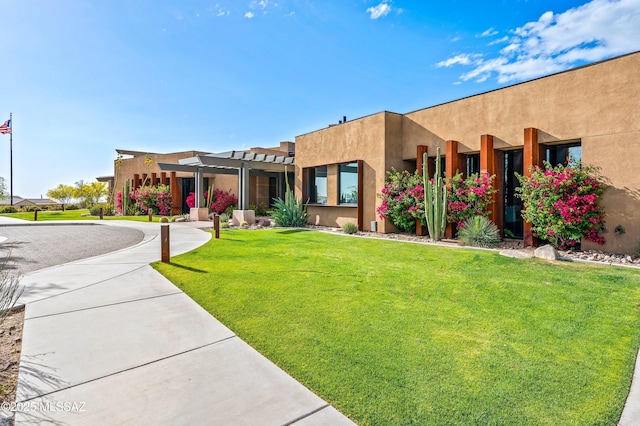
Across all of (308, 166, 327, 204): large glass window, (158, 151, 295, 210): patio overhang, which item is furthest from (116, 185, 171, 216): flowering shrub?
(308, 166, 327, 204): large glass window

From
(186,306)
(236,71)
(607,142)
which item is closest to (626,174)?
(607,142)

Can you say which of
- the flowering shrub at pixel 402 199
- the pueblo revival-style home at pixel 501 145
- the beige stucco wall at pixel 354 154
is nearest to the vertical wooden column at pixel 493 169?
the pueblo revival-style home at pixel 501 145

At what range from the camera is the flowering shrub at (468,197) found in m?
10.0

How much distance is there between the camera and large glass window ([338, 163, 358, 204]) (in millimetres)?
→ 14688

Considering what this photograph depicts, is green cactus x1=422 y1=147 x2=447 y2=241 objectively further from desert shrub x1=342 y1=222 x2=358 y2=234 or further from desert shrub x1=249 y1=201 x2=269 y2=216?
desert shrub x1=249 y1=201 x2=269 y2=216

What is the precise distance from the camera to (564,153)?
9344 mm

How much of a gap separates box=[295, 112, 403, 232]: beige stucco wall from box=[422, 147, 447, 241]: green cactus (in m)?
2.47

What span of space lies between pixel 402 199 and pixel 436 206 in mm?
1714

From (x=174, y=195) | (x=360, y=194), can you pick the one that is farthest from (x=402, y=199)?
(x=174, y=195)

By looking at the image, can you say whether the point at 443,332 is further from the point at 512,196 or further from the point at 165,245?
the point at 512,196

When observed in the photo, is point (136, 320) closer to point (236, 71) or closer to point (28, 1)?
point (28, 1)

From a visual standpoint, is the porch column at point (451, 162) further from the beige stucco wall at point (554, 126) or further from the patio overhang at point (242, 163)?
the patio overhang at point (242, 163)

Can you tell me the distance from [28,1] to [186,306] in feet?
35.5

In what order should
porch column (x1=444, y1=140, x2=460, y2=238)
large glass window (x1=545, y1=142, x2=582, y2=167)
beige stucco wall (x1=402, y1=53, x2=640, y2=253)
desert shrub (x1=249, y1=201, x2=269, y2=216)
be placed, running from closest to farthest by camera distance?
1. beige stucco wall (x1=402, y1=53, x2=640, y2=253)
2. large glass window (x1=545, y1=142, x2=582, y2=167)
3. porch column (x1=444, y1=140, x2=460, y2=238)
4. desert shrub (x1=249, y1=201, x2=269, y2=216)
